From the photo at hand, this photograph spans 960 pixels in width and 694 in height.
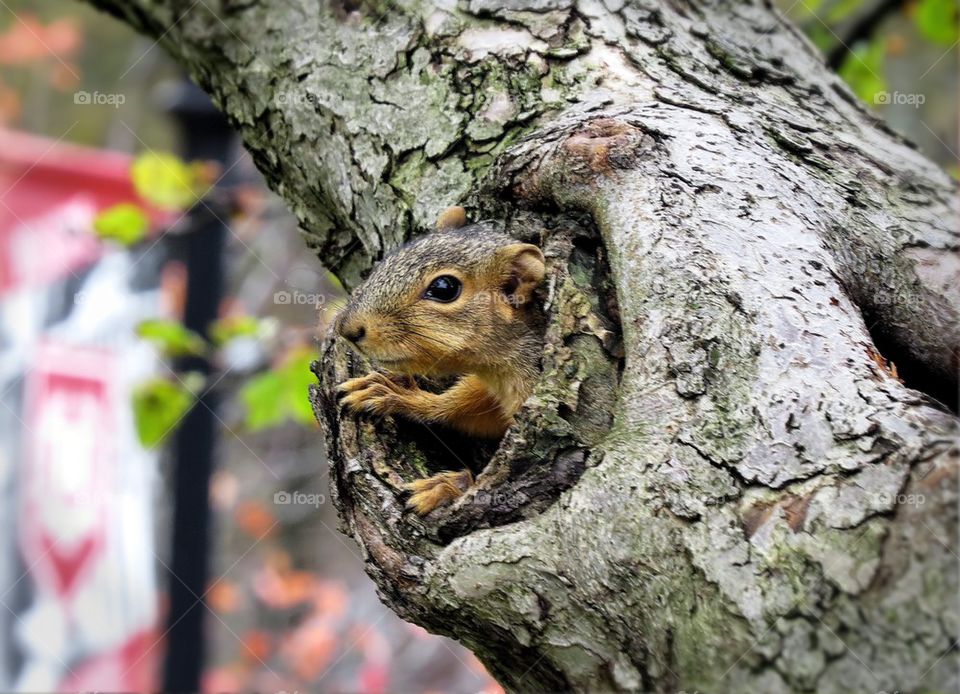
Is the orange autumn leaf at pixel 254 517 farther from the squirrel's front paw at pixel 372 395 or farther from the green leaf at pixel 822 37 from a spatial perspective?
the squirrel's front paw at pixel 372 395

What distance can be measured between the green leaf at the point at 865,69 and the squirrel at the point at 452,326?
2.02 m

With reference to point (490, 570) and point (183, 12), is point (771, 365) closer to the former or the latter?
point (490, 570)


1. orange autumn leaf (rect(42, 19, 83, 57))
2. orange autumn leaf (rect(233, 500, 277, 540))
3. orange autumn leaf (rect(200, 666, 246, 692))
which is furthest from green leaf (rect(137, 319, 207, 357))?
orange autumn leaf (rect(42, 19, 83, 57))

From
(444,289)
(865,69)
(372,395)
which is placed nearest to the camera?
(372,395)

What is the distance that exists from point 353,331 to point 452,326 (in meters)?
0.25

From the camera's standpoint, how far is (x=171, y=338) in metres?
3.51

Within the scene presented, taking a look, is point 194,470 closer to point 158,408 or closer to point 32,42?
point 158,408

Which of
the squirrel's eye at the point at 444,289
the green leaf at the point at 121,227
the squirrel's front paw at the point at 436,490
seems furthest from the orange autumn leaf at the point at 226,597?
the squirrel's front paw at the point at 436,490

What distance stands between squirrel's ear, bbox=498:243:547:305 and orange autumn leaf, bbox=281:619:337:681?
16.0ft

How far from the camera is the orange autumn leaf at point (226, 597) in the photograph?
6.84 metres

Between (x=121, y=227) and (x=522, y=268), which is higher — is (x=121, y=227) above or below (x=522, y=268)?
below

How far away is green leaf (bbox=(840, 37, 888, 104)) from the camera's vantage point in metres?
3.63

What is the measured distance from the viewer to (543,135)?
1.88 m

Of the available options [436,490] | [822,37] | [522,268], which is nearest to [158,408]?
[522,268]
